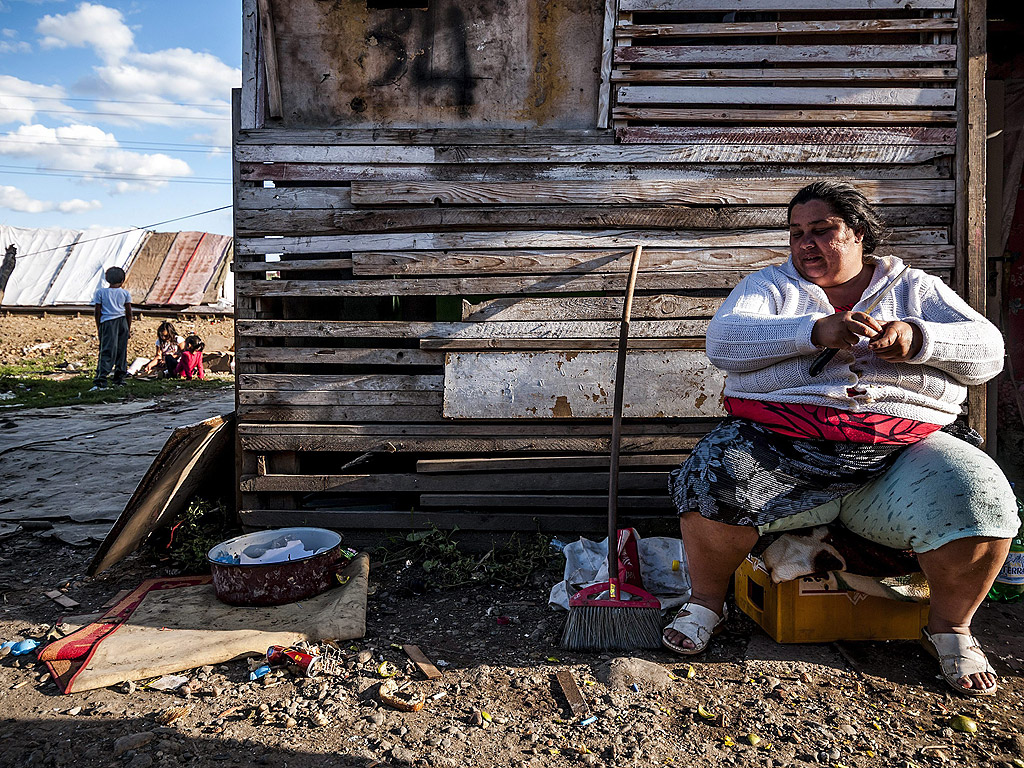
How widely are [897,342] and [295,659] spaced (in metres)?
2.45

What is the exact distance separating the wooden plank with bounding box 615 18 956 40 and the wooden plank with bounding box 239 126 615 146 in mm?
576

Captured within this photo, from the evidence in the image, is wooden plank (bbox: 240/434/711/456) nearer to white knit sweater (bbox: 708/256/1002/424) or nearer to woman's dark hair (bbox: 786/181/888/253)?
white knit sweater (bbox: 708/256/1002/424)

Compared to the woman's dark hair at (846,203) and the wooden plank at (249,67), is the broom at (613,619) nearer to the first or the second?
the woman's dark hair at (846,203)

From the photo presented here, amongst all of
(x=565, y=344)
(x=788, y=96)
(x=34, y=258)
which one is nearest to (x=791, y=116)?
(x=788, y=96)

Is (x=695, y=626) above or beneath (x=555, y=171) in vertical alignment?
beneath

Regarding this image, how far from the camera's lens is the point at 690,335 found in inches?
153

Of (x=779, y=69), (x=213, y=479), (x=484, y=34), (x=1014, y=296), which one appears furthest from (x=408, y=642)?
(x=1014, y=296)

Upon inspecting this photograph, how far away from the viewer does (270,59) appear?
383 cm

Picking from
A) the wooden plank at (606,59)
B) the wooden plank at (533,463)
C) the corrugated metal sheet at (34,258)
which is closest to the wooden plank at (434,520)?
the wooden plank at (533,463)

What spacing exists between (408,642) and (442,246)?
6.72ft

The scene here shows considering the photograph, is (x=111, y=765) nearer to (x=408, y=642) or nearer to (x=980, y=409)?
(x=408, y=642)

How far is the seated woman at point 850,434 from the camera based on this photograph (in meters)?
2.47

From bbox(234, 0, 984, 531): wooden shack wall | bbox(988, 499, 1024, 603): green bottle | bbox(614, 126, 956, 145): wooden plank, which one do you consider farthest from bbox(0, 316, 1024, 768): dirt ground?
bbox(614, 126, 956, 145): wooden plank

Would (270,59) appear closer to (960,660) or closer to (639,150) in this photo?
(639,150)
